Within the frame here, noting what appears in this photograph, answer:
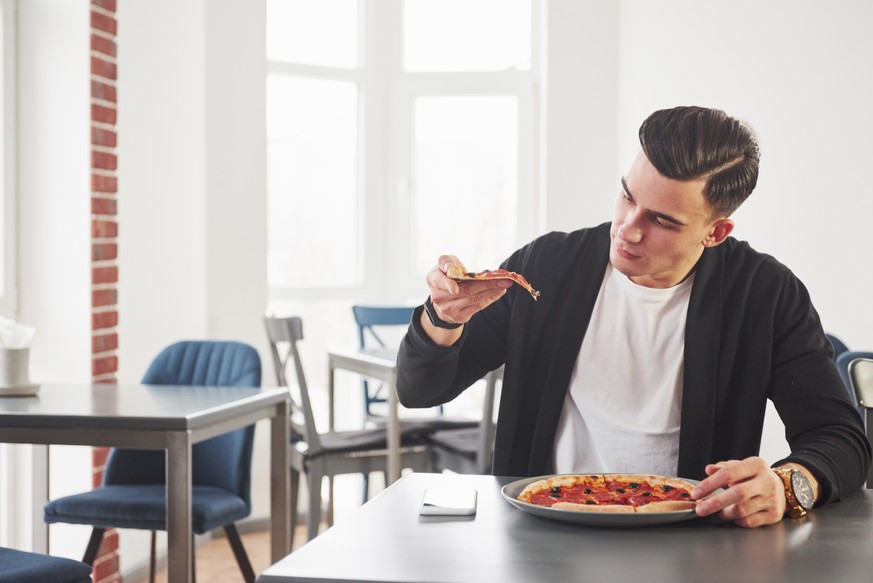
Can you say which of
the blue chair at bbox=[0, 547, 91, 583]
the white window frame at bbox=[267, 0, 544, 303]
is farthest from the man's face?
the white window frame at bbox=[267, 0, 544, 303]

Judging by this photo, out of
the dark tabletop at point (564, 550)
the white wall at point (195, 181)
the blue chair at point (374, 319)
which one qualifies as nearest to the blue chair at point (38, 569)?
the dark tabletop at point (564, 550)

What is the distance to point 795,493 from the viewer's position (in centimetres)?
130

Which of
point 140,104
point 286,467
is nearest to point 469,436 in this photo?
point 286,467

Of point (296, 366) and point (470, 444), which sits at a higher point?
point (296, 366)

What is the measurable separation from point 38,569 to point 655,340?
126 centimetres

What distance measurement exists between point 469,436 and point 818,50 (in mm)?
1844

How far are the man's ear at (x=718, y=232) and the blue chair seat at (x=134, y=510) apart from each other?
1.60 metres

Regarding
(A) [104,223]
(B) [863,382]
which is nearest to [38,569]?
(B) [863,382]

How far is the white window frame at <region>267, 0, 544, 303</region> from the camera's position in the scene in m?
5.12

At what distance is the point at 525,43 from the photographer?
5.14 metres

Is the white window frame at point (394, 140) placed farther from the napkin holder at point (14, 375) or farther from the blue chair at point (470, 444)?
the napkin holder at point (14, 375)

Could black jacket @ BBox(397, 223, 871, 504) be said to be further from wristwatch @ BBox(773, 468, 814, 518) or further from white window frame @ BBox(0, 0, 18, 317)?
white window frame @ BBox(0, 0, 18, 317)

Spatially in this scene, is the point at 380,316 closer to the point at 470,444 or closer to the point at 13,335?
the point at 470,444

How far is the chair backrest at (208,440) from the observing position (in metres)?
2.94
